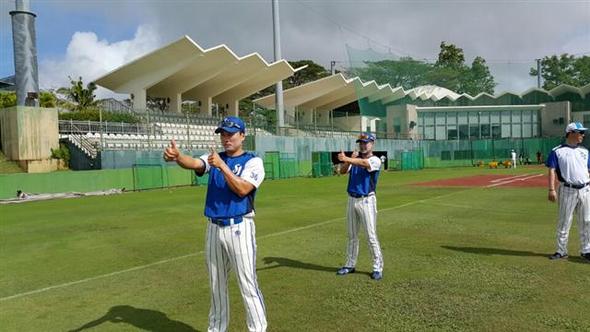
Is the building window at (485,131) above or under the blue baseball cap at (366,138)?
above

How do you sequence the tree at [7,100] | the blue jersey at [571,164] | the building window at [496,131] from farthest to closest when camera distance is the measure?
the building window at [496,131], the tree at [7,100], the blue jersey at [571,164]

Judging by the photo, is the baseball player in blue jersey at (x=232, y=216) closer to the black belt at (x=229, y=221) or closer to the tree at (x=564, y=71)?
the black belt at (x=229, y=221)

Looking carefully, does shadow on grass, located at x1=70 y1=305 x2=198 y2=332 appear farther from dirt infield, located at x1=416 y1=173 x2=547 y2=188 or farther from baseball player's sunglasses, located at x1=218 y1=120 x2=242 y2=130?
dirt infield, located at x1=416 y1=173 x2=547 y2=188

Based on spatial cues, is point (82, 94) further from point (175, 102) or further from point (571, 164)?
point (571, 164)

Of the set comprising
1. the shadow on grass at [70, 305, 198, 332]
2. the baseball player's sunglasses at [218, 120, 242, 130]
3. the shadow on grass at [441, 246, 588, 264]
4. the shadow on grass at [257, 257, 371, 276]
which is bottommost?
the shadow on grass at [70, 305, 198, 332]

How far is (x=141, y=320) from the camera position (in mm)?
5738

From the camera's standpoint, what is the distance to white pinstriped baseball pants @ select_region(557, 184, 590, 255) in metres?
8.21

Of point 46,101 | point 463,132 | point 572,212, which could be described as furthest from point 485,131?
point 572,212

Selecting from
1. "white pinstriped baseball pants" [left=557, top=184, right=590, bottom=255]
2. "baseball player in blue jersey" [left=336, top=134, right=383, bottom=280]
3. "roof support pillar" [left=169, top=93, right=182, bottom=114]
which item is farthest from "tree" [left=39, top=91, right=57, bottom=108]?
"white pinstriped baseball pants" [left=557, top=184, right=590, bottom=255]

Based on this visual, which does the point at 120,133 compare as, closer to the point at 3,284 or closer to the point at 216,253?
the point at 3,284

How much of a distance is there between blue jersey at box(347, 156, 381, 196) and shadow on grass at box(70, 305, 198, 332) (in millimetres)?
3039

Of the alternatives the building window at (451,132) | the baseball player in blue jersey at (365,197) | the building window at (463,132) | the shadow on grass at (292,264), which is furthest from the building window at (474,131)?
the baseball player in blue jersey at (365,197)

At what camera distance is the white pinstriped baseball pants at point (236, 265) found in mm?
4480

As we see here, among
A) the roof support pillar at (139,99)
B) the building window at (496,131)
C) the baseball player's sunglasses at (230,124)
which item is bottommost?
the baseball player's sunglasses at (230,124)
